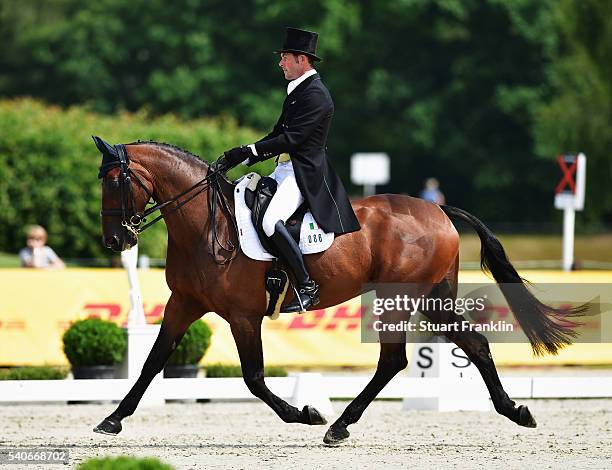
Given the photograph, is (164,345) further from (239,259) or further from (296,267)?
(296,267)

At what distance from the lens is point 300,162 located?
896 cm

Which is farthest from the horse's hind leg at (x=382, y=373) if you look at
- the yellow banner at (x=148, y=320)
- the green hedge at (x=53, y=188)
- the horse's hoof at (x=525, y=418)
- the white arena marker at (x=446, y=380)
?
the green hedge at (x=53, y=188)

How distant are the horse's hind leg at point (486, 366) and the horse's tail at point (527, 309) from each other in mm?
495

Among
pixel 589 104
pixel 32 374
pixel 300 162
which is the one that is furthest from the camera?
pixel 589 104

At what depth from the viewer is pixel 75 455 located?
8.45 m

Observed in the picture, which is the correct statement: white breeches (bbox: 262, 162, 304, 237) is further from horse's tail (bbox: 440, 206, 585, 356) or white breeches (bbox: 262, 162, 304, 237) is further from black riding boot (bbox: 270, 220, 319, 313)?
horse's tail (bbox: 440, 206, 585, 356)

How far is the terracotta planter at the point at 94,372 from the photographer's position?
11.9m

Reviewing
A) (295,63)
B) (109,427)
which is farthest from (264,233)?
(109,427)

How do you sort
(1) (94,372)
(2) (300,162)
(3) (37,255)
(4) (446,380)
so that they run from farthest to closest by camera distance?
(3) (37,255), (1) (94,372), (4) (446,380), (2) (300,162)

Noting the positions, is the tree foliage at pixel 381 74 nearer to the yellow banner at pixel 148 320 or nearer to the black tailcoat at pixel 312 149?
the yellow banner at pixel 148 320

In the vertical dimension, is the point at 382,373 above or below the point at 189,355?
above

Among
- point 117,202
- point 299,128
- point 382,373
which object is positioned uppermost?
point 299,128

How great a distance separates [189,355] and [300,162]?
12.7 ft

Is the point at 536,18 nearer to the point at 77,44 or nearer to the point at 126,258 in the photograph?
the point at 77,44
